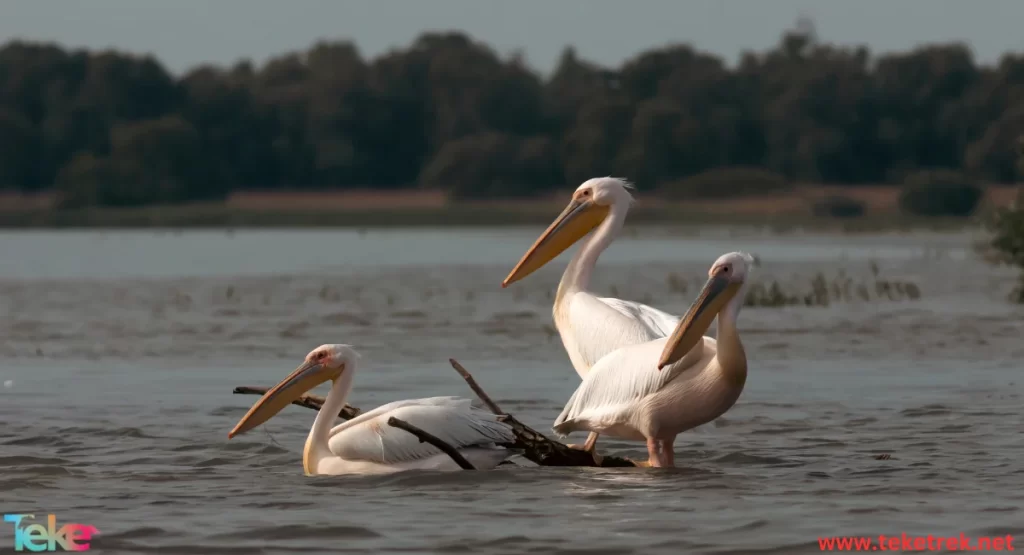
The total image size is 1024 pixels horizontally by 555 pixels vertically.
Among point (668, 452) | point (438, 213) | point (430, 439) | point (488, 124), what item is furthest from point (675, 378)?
point (488, 124)

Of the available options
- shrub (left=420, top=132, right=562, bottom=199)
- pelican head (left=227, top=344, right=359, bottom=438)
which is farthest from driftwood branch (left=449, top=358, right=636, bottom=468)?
shrub (left=420, top=132, right=562, bottom=199)

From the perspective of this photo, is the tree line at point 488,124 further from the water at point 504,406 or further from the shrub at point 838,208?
the water at point 504,406

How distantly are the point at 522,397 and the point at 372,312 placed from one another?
6274 mm

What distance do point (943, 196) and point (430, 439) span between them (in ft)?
185

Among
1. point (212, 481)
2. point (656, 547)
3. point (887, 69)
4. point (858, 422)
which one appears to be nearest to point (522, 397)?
point (858, 422)

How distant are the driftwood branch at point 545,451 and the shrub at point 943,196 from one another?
2178 inches

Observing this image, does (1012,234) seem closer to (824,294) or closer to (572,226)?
(824,294)

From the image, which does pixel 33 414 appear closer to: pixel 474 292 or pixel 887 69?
pixel 474 292

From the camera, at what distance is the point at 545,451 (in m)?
7.36

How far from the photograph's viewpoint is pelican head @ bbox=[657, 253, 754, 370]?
689 cm

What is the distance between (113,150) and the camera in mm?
76375

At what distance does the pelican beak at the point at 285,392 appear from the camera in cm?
759

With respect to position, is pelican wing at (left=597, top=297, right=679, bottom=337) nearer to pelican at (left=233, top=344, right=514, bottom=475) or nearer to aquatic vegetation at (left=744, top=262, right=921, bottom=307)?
pelican at (left=233, top=344, right=514, bottom=475)

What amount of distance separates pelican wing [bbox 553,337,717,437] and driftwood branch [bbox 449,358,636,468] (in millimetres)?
113
